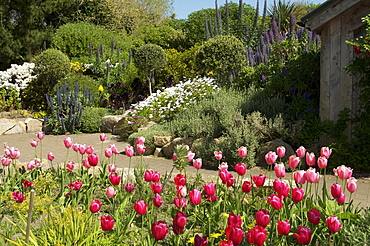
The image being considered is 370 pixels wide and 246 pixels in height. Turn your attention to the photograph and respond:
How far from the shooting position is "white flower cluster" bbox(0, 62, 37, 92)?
1325cm

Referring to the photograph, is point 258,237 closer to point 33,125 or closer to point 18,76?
point 33,125

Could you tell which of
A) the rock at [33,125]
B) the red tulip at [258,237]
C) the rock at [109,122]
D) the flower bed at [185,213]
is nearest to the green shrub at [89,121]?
the rock at [109,122]

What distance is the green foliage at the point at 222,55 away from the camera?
10656 mm

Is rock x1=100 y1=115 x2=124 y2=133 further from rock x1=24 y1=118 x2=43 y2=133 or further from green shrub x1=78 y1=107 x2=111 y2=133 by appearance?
rock x1=24 y1=118 x2=43 y2=133

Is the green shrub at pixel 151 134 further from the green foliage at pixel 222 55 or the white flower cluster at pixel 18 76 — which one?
the white flower cluster at pixel 18 76

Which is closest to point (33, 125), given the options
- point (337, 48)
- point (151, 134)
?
point (151, 134)

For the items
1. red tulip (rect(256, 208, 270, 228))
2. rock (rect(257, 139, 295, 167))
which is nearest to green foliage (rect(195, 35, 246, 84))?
rock (rect(257, 139, 295, 167))

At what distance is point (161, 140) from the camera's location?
8023 mm

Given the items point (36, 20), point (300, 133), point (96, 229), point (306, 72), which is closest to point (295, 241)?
point (96, 229)

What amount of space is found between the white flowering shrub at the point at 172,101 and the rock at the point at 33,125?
10.3 ft

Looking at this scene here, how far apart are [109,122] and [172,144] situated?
371 centimetres

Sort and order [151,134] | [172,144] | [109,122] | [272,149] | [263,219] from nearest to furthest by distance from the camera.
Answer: [263,219] → [272,149] → [172,144] → [151,134] → [109,122]

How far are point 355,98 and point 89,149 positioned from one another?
491cm

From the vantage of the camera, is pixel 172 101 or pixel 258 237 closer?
pixel 258 237
